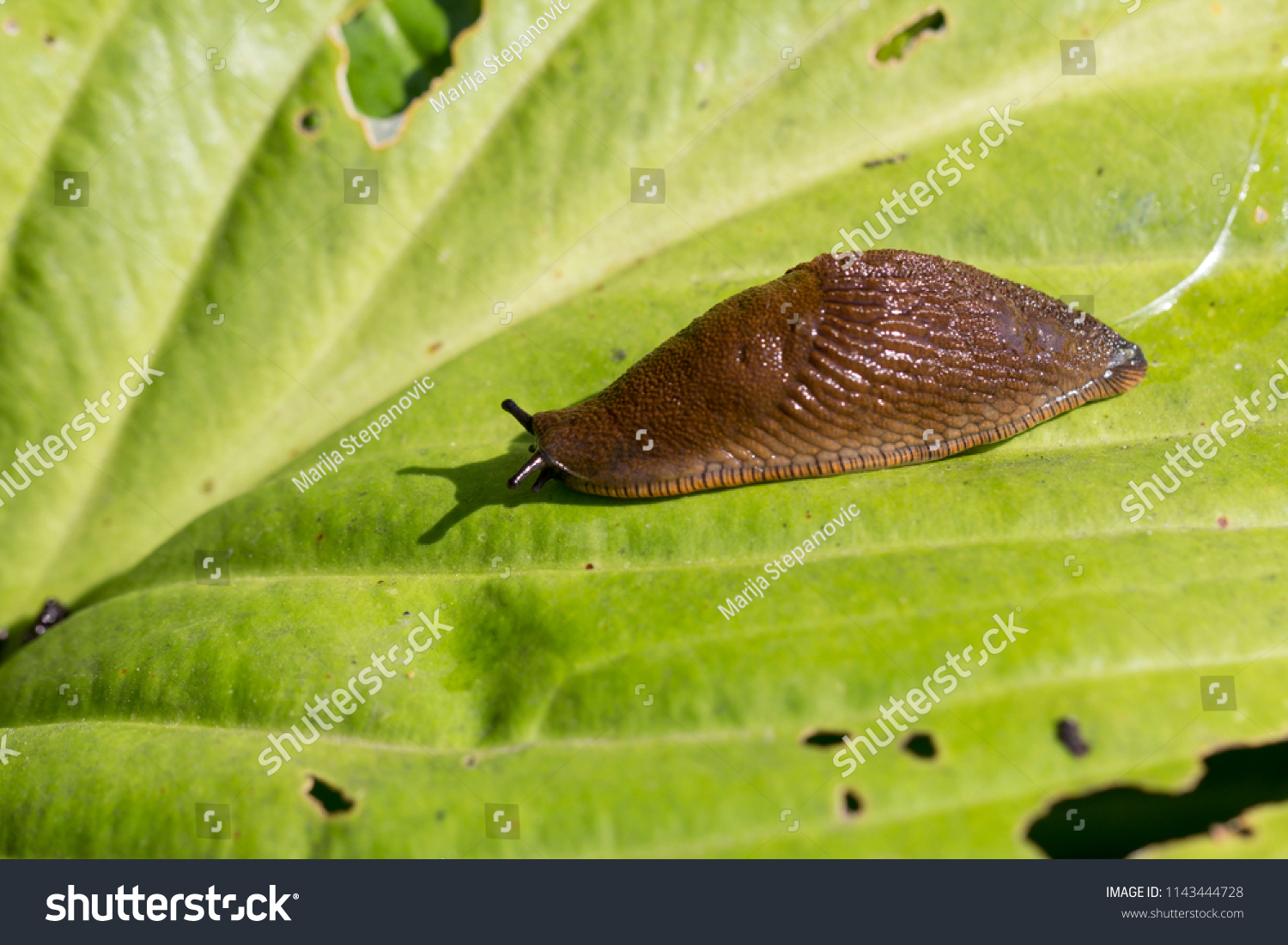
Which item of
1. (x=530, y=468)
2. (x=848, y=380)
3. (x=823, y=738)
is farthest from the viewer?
(x=848, y=380)

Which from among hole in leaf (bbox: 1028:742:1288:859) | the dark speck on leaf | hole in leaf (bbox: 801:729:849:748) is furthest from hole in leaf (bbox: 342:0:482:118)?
hole in leaf (bbox: 1028:742:1288:859)

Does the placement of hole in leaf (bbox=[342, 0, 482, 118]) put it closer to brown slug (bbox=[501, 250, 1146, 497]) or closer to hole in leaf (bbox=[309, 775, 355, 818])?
brown slug (bbox=[501, 250, 1146, 497])

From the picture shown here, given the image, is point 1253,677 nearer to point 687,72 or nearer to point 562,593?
point 562,593

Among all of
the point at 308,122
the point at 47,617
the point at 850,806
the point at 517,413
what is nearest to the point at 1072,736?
the point at 850,806

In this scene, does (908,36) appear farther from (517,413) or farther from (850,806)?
Answer: (850,806)

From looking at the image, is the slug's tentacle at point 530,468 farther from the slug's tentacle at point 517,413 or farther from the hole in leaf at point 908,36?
the hole in leaf at point 908,36

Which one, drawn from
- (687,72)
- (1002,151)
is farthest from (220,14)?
(1002,151)
